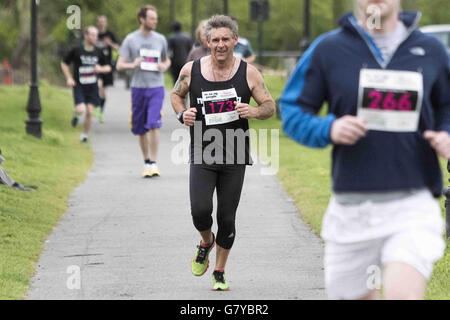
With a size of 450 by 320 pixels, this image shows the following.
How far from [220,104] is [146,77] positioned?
6.27 metres

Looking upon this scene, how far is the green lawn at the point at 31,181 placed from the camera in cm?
793

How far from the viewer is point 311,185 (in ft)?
40.2

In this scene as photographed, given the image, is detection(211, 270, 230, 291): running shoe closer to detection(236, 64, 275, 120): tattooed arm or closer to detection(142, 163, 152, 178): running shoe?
detection(236, 64, 275, 120): tattooed arm

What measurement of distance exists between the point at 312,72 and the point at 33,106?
1342 cm

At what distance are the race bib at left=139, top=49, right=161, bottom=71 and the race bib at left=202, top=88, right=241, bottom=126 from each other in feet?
20.3

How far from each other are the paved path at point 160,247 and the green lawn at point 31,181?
0.15 metres

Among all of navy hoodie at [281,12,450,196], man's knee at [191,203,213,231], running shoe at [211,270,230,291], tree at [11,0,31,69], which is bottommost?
tree at [11,0,31,69]

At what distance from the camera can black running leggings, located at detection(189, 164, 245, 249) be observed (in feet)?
22.8

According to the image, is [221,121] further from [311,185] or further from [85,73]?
[85,73]

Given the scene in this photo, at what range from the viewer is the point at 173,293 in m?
6.89

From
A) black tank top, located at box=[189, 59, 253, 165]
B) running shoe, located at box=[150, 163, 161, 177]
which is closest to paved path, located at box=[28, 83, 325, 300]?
running shoe, located at box=[150, 163, 161, 177]

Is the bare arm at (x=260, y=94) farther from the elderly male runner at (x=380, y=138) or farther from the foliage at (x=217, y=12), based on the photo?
the foliage at (x=217, y=12)

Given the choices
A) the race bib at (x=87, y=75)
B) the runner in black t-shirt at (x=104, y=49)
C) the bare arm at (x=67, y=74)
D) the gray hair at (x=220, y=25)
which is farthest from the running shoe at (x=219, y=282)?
the runner in black t-shirt at (x=104, y=49)

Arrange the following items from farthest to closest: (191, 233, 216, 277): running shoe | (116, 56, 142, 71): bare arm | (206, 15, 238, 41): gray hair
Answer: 1. (116, 56, 142, 71): bare arm
2. (191, 233, 216, 277): running shoe
3. (206, 15, 238, 41): gray hair
